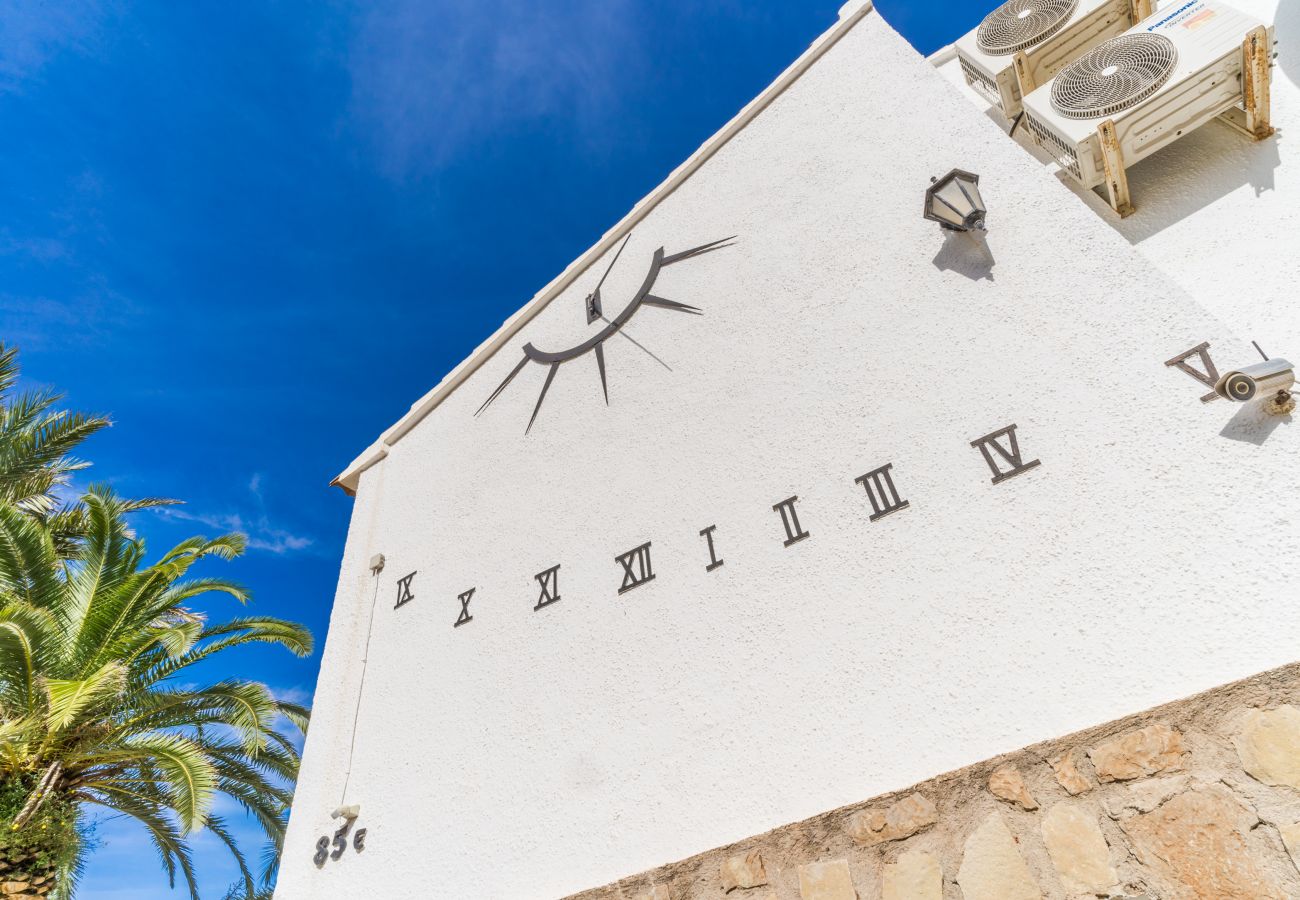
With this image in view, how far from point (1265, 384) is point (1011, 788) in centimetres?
159

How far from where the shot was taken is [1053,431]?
269cm

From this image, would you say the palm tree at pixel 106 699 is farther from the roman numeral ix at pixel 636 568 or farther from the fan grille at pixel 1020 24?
the fan grille at pixel 1020 24

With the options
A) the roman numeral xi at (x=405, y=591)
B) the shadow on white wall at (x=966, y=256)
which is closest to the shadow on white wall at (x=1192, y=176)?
the shadow on white wall at (x=966, y=256)

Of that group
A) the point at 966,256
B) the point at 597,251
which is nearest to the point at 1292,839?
the point at 966,256

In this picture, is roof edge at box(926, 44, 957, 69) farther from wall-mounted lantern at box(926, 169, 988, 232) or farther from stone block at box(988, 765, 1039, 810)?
stone block at box(988, 765, 1039, 810)

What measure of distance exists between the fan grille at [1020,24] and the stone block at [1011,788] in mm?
4194

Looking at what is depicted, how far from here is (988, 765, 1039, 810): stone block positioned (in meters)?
2.19

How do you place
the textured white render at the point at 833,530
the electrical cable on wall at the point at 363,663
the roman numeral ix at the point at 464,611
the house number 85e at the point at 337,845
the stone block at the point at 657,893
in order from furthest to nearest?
the roman numeral ix at the point at 464,611 → the electrical cable on wall at the point at 363,663 → the house number 85e at the point at 337,845 → the stone block at the point at 657,893 → the textured white render at the point at 833,530

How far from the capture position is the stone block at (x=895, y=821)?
233cm

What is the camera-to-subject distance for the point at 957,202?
3.19 meters

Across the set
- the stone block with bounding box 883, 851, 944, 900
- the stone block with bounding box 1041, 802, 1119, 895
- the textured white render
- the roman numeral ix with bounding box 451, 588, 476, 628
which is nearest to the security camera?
the textured white render

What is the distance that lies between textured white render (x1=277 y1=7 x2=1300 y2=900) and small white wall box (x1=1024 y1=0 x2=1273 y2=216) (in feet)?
0.75

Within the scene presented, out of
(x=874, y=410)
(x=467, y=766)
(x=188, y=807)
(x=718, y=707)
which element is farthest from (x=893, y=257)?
(x=188, y=807)

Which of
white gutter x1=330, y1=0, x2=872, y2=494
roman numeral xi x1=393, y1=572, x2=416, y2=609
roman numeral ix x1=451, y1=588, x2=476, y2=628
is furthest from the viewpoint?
roman numeral xi x1=393, y1=572, x2=416, y2=609
